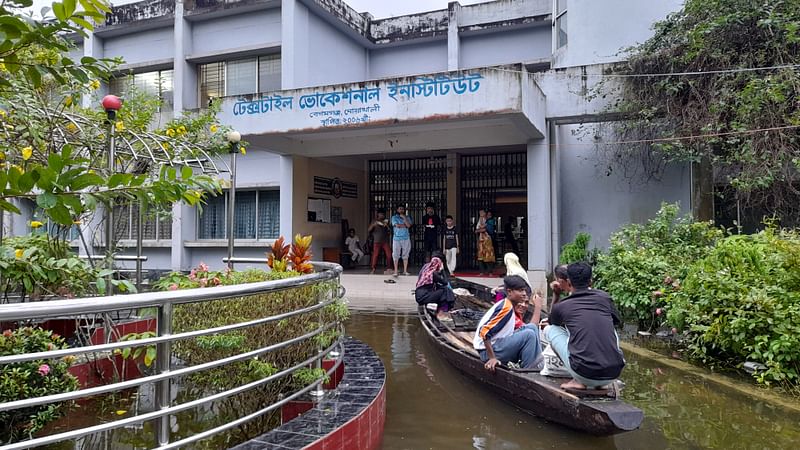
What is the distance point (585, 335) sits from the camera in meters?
3.90

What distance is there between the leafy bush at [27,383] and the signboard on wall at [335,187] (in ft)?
34.7

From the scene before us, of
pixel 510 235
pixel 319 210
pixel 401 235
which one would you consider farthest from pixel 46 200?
pixel 510 235

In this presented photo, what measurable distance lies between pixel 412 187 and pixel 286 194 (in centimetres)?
428

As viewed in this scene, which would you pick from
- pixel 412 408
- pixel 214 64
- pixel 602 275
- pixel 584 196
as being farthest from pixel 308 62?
pixel 412 408

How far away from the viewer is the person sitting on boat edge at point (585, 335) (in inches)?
150

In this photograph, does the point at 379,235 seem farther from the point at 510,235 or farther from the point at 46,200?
the point at 46,200

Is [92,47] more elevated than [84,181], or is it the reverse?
[92,47]

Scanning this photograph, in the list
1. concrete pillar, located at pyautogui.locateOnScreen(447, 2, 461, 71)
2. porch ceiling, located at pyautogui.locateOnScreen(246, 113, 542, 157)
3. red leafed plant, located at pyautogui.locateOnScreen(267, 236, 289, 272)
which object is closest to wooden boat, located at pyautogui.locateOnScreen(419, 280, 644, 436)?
red leafed plant, located at pyautogui.locateOnScreen(267, 236, 289, 272)

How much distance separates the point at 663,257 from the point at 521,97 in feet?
11.4

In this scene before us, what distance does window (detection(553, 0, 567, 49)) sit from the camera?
41.4 ft

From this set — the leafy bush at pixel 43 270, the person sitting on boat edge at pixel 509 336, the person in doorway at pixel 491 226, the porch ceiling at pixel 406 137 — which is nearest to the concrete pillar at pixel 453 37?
the porch ceiling at pixel 406 137

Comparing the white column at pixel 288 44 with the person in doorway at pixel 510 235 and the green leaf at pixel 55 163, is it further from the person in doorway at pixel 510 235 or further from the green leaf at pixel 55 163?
the green leaf at pixel 55 163

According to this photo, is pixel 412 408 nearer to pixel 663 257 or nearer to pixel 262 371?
pixel 262 371

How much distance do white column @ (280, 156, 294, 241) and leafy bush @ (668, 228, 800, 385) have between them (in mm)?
8608
